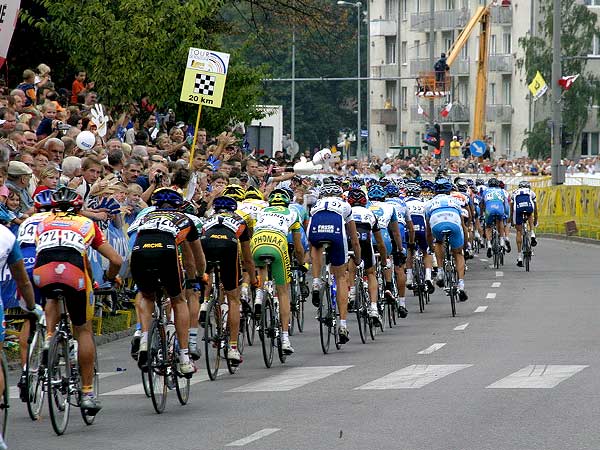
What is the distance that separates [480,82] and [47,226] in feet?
220

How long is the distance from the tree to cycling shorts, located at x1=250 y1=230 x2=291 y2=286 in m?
72.7

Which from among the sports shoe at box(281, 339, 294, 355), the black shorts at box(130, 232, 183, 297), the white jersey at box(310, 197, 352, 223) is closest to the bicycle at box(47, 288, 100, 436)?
the black shorts at box(130, 232, 183, 297)

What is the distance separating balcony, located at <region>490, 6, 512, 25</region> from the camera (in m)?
97.2

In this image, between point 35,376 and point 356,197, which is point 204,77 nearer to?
point 356,197

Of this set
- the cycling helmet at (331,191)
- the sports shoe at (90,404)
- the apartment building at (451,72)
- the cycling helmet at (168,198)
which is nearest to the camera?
the sports shoe at (90,404)

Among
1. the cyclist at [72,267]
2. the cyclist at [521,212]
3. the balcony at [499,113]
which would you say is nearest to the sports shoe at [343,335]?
the cyclist at [72,267]

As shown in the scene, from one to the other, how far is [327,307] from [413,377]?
130 inches

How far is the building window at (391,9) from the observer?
111 meters

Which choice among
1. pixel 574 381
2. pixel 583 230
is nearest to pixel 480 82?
pixel 583 230

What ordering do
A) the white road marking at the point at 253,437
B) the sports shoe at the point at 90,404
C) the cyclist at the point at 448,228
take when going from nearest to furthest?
the white road marking at the point at 253,437 → the sports shoe at the point at 90,404 → the cyclist at the point at 448,228

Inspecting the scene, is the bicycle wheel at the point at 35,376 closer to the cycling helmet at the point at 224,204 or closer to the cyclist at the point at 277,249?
the cycling helmet at the point at 224,204

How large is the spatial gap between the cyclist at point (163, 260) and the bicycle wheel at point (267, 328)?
290 centimetres

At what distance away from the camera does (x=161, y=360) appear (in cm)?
1311

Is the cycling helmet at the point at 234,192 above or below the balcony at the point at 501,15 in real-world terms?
below
